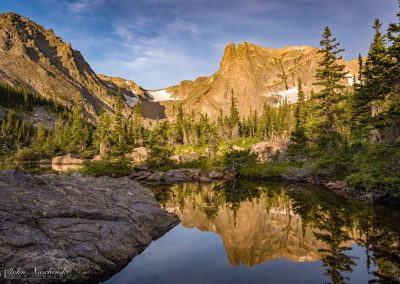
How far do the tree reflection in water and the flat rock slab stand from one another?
4704 mm

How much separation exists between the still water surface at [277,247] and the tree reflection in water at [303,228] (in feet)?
0.10

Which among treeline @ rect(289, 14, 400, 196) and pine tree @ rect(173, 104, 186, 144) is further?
pine tree @ rect(173, 104, 186, 144)

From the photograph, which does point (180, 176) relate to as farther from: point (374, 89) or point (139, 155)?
point (374, 89)

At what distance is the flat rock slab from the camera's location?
903 cm

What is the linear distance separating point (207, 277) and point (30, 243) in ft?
20.2

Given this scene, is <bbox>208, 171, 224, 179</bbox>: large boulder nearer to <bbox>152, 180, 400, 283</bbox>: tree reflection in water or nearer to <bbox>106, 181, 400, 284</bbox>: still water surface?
<bbox>152, 180, 400, 283</bbox>: tree reflection in water

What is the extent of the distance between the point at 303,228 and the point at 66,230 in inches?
482

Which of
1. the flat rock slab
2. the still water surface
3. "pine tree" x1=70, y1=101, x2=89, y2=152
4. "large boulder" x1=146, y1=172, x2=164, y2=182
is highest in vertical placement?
"pine tree" x1=70, y1=101, x2=89, y2=152

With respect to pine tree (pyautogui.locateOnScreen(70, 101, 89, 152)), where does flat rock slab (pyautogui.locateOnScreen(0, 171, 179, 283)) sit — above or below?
below

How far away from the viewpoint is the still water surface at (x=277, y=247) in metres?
10.7

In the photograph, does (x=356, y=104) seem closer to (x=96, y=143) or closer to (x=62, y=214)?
(x=62, y=214)

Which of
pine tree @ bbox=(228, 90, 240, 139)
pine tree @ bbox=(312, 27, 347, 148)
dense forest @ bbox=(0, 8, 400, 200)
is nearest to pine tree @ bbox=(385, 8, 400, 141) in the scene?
dense forest @ bbox=(0, 8, 400, 200)

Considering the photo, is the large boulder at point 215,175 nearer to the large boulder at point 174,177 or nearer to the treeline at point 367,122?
the large boulder at point 174,177

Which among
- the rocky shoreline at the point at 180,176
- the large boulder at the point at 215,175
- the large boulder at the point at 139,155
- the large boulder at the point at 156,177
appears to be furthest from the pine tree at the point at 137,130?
the large boulder at the point at 215,175
